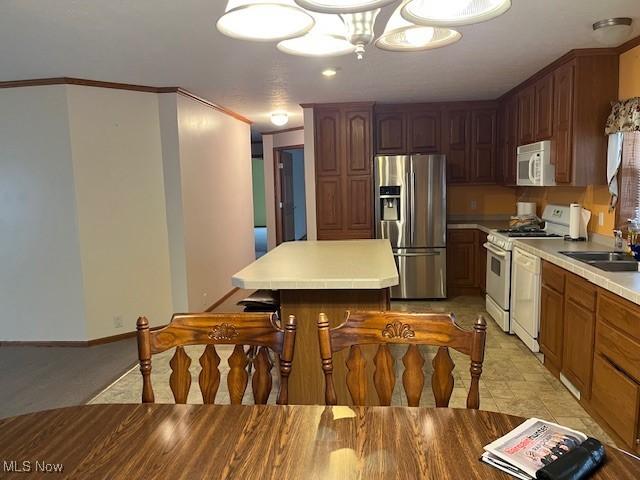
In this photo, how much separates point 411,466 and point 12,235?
4.31 meters

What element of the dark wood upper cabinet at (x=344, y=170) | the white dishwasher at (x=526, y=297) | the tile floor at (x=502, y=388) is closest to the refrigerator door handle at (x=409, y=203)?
the dark wood upper cabinet at (x=344, y=170)

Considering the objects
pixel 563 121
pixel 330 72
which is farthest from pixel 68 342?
pixel 563 121

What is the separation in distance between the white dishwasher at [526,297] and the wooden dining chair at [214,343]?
105 inches

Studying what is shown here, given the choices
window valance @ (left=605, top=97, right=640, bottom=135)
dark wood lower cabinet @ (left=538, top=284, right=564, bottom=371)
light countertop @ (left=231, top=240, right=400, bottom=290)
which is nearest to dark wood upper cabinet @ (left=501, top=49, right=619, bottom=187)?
window valance @ (left=605, top=97, right=640, bottom=135)

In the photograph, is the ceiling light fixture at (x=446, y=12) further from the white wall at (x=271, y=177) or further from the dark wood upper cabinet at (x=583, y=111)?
the white wall at (x=271, y=177)

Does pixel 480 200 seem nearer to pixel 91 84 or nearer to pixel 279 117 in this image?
pixel 279 117

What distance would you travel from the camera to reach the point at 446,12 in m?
1.49

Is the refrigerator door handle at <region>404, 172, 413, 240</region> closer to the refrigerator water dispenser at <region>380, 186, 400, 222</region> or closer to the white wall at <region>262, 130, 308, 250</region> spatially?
the refrigerator water dispenser at <region>380, 186, 400, 222</region>

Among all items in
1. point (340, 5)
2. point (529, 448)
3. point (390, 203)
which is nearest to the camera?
point (529, 448)

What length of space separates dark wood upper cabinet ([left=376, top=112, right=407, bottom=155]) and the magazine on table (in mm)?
4839

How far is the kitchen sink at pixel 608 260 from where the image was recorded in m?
2.76

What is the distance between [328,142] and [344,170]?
37 cm

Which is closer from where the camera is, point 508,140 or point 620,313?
point 620,313

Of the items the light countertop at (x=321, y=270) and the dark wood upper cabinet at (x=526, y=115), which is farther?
→ the dark wood upper cabinet at (x=526, y=115)
